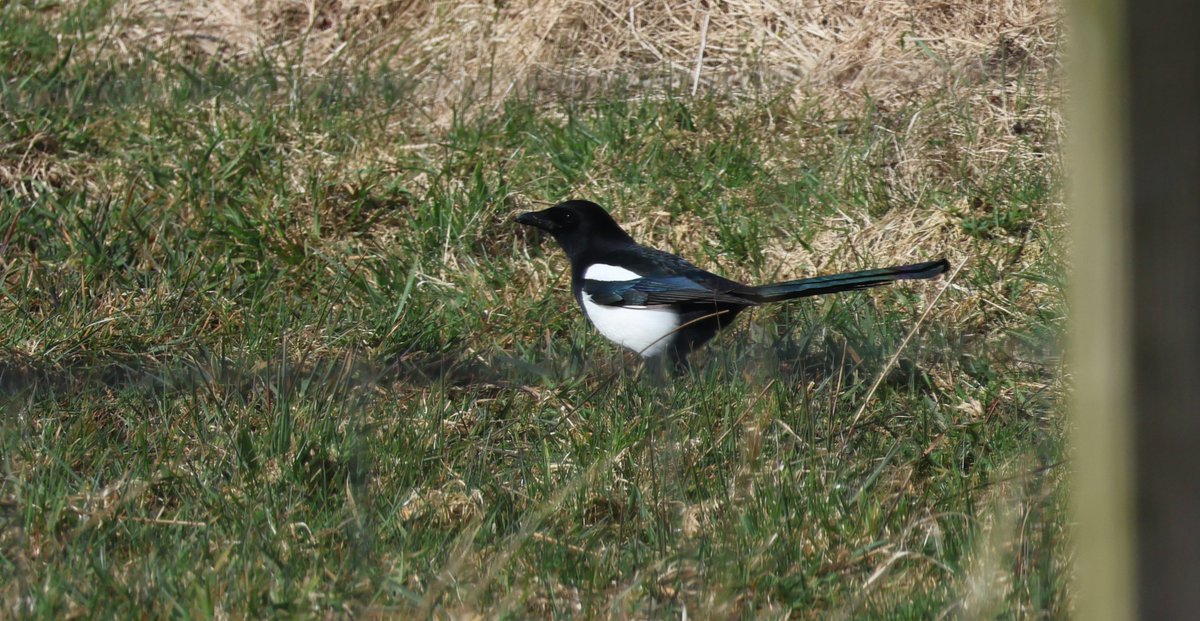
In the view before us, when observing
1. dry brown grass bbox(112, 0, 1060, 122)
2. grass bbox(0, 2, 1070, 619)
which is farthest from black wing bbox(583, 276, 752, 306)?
dry brown grass bbox(112, 0, 1060, 122)

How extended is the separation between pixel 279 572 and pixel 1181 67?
6.25 feet

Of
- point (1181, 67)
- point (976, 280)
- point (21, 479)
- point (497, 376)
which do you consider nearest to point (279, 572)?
point (21, 479)

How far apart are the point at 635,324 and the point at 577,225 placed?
556 millimetres

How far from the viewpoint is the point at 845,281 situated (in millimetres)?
4113

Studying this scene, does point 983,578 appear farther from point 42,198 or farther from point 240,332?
point 42,198

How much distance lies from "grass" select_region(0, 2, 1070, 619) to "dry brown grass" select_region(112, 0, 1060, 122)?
0.73ft

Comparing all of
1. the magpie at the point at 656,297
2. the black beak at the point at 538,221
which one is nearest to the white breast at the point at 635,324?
the magpie at the point at 656,297

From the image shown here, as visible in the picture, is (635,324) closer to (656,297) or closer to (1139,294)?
(656,297)

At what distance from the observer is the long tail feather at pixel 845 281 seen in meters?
3.97

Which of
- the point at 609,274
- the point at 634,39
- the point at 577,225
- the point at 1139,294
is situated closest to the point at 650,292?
the point at 609,274

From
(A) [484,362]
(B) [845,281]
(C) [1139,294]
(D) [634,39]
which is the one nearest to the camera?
(C) [1139,294]

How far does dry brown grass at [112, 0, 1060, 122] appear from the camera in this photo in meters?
6.04

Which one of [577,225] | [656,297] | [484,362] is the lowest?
[484,362]

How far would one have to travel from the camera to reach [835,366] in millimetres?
4020
